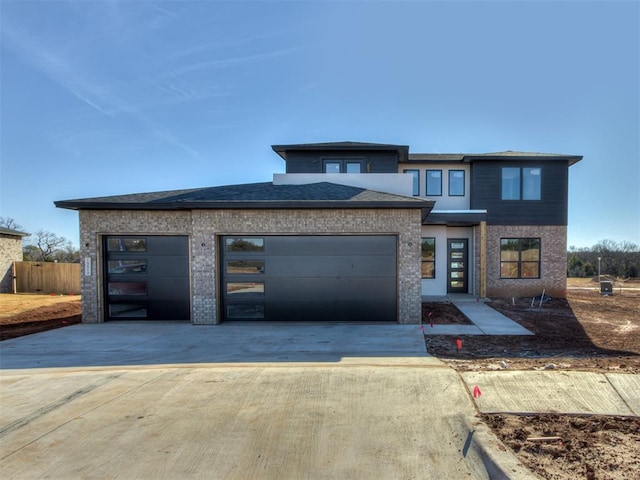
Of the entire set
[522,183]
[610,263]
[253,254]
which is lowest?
[610,263]

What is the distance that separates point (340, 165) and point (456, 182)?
18.3ft

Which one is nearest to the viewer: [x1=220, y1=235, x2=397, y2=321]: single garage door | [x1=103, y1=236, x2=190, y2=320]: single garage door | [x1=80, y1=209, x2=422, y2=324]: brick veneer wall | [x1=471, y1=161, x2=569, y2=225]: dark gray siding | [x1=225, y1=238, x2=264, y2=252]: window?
[x1=80, y1=209, x2=422, y2=324]: brick veneer wall

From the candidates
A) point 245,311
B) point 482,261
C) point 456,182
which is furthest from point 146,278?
point 456,182

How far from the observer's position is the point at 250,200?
998cm

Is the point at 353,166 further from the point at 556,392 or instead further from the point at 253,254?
the point at 556,392

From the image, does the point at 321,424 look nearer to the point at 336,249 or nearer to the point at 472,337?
the point at 472,337

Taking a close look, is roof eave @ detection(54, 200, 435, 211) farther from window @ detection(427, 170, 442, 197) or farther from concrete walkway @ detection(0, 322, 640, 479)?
window @ detection(427, 170, 442, 197)

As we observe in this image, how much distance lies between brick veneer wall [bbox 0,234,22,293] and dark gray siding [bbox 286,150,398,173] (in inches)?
679

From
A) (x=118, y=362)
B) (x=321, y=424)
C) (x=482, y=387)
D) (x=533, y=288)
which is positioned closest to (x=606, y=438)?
(x=482, y=387)

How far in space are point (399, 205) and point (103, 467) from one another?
27.3 ft

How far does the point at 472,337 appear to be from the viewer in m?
8.52

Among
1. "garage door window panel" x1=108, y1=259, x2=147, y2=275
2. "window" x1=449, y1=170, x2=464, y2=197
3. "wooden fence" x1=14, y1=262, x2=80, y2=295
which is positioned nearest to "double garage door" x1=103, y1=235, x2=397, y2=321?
"garage door window panel" x1=108, y1=259, x2=147, y2=275

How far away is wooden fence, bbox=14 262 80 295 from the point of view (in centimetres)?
1980

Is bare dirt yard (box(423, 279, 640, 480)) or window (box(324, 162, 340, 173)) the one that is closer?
bare dirt yard (box(423, 279, 640, 480))
